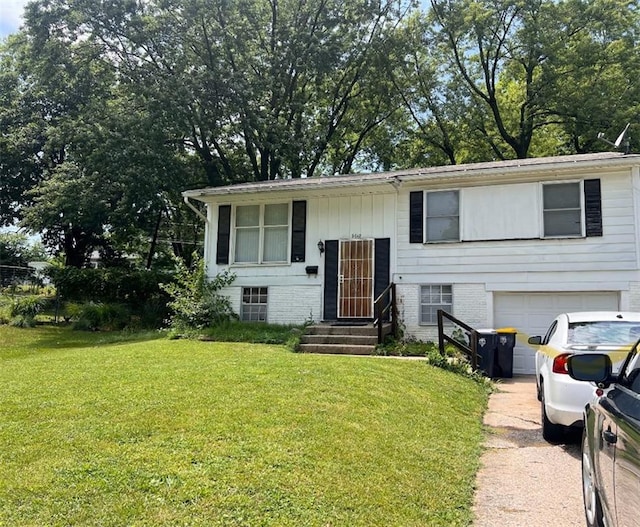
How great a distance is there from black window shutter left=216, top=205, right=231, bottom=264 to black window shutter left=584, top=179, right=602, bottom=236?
9.60 m

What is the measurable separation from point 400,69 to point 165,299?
51.6 feet

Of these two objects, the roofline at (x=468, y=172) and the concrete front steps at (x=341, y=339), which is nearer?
the concrete front steps at (x=341, y=339)

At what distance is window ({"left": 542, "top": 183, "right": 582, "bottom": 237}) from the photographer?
1263 centimetres

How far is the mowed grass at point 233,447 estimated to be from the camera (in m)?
3.38

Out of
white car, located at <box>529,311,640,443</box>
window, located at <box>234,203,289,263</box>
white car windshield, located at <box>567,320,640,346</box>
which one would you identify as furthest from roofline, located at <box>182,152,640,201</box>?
white car windshield, located at <box>567,320,640,346</box>

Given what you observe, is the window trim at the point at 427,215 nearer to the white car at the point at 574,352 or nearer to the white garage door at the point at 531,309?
the white garage door at the point at 531,309

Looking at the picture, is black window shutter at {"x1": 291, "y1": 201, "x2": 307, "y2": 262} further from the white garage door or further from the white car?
the white car

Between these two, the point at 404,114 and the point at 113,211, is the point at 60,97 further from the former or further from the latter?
the point at 404,114

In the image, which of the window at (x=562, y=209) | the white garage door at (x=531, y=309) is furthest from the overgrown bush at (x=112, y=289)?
the window at (x=562, y=209)

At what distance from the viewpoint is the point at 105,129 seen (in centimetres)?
2086

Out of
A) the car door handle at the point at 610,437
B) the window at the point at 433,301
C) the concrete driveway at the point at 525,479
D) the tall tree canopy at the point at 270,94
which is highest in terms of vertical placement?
the tall tree canopy at the point at 270,94

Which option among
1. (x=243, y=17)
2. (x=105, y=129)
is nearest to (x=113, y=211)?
(x=105, y=129)

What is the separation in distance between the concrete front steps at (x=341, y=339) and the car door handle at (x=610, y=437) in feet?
30.2

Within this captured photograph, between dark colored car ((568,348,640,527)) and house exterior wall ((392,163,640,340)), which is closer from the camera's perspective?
dark colored car ((568,348,640,527))
